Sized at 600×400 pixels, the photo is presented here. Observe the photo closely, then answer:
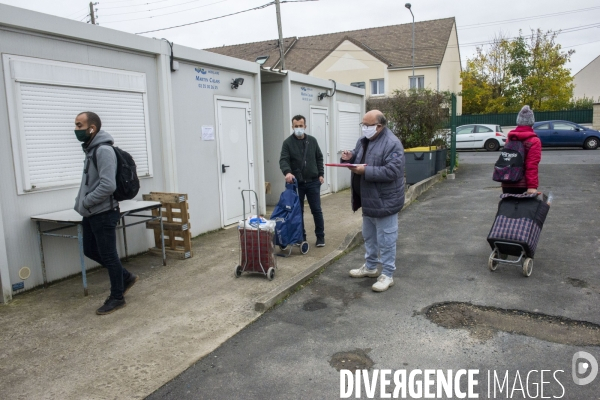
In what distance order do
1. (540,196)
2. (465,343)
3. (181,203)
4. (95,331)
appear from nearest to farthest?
(465,343), (95,331), (540,196), (181,203)

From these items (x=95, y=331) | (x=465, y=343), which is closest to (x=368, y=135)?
(x=465, y=343)

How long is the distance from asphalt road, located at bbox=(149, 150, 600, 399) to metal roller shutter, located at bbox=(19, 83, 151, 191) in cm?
309

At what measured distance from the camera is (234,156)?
28.4ft

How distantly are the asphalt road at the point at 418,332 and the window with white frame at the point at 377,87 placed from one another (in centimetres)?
2799

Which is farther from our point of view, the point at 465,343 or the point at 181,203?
the point at 181,203

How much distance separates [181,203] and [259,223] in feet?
4.78

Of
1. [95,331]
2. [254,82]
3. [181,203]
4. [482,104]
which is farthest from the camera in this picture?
[482,104]

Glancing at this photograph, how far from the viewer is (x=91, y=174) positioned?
4574 mm

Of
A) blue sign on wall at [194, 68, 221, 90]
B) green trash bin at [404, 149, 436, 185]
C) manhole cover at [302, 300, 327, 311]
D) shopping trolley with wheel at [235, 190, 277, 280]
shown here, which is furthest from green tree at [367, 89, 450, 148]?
manhole cover at [302, 300, 327, 311]

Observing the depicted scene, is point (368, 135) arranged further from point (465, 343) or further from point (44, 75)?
point (44, 75)

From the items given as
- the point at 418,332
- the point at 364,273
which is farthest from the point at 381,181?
the point at 418,332

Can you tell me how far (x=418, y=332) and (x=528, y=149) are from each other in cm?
278

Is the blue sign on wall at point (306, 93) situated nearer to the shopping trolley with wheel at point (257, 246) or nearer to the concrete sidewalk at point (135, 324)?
the concrete sidewalk at point (135, 324)

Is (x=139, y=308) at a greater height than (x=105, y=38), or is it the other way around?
(x=105, y=38)
